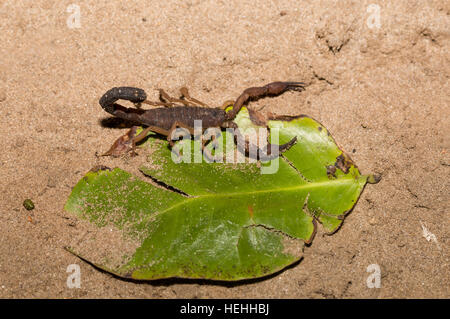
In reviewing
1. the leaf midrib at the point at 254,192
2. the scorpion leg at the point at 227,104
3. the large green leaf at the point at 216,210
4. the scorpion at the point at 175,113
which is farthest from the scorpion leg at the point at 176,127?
the leaf midrib at the point at 254,192

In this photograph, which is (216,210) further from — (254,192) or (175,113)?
(175,113)

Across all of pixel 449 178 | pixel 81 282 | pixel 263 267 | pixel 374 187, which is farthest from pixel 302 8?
pixel 81 282

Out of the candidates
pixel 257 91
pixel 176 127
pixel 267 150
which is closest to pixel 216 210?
pixel 267 150

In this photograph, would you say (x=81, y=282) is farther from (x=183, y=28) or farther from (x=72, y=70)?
(x=183, y=28)

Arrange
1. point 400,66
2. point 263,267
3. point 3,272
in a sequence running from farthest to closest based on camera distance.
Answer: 1. point 400,66
2. point 3,272
3. point 263,267

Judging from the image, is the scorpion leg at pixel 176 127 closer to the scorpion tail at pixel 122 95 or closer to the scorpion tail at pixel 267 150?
the scorpion tail at pixel 122 95

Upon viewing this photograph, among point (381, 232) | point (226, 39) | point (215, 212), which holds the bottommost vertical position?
point (381, 232)

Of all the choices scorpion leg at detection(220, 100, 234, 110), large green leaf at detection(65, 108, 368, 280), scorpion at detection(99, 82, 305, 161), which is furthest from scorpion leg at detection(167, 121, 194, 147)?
scorpion leg at detection(220, 100, 234, 110)

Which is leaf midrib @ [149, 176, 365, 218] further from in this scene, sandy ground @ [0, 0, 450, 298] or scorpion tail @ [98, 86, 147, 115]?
scorpion tail @ [98, 86, 147, 115]
